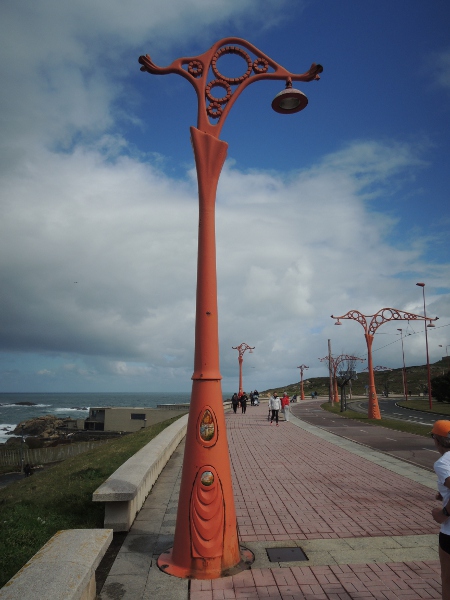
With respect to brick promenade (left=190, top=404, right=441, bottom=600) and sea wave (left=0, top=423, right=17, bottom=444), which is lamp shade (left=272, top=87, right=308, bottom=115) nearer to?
brick promenade (left=190, top=404, right=441, bottom=600)

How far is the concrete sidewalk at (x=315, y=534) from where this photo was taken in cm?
421

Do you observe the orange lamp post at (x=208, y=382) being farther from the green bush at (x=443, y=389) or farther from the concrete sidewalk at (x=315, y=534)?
the green bush at (x=443, y=389)

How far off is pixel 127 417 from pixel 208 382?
48.1 m

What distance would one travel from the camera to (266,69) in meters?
5.86

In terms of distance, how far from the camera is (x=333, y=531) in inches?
230

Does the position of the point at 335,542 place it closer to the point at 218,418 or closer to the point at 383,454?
the point at 218,418

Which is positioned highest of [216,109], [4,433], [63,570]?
[216,109]

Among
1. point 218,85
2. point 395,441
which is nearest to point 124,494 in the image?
point 218,85

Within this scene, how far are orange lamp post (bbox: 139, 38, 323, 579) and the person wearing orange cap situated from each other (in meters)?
2.15

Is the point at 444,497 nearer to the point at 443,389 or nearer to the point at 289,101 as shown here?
the point at 289,101

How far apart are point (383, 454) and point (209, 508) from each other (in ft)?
29.5

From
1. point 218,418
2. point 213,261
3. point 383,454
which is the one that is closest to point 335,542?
point 218,418

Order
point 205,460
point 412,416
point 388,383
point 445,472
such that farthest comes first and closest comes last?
point 388,383 → point 412,416 → point 205,460 → point 445,472

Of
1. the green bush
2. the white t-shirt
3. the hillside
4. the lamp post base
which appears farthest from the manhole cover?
the hillside
